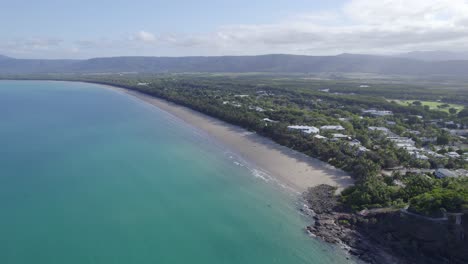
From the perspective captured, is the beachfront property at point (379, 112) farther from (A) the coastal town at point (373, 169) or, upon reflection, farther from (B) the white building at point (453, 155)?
(B) the white building at point (453, 155)

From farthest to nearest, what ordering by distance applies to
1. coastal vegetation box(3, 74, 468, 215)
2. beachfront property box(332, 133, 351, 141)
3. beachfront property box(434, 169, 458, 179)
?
beachfront property box(332, 133, 351, 141) < beachfront property box(434, 169, 458, 179) < coastal vegetation box(3, 74, 468, 215)

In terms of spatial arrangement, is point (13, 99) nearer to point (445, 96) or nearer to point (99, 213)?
point (99, 213)

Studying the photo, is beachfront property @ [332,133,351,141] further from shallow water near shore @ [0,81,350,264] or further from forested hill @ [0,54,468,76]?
forested hill @ [0,54,468,76]

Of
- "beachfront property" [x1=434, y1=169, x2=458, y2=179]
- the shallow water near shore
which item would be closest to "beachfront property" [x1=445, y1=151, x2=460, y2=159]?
"beachfront property" [x1=434, y1=169, x2=458, y2=179]

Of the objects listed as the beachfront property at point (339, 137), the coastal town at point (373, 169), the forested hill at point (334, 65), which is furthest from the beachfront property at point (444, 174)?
the forested hill at point (334, 65)

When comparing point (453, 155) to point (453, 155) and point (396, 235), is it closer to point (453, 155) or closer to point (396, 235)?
point (453, 155)

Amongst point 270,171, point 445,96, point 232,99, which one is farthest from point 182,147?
point 445,96
